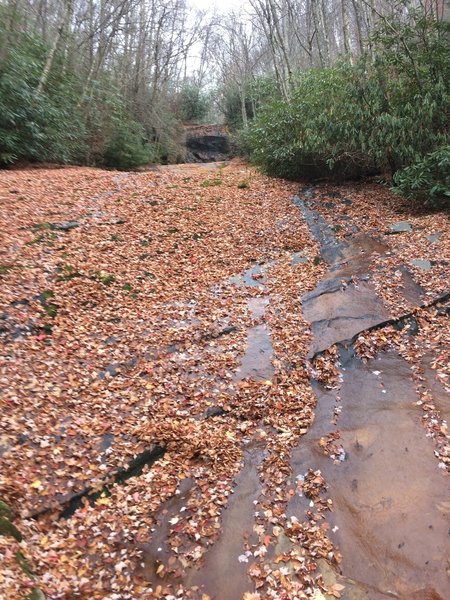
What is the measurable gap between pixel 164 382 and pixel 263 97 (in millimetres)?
18242

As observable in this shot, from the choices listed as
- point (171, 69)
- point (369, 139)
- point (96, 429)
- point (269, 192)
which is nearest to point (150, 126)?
point (171, 69)

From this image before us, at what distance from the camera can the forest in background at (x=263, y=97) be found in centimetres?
895

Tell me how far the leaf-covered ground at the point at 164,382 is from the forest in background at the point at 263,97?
1.60m

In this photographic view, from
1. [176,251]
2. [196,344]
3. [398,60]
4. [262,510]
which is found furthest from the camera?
[398,60]

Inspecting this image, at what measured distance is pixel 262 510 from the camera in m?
3.57

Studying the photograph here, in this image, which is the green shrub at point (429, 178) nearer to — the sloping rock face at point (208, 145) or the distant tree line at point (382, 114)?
the distant tree line at point (382, 114)

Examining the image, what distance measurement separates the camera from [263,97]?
19875mm

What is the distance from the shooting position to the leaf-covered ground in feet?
10.6

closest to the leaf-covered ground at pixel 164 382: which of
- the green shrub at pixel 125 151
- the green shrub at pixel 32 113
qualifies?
the green shrub at pixel 32 113

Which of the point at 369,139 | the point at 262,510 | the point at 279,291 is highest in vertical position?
the point at 369,139

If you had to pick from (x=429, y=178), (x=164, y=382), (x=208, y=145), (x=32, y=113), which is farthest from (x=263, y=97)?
(x=164, y=382)

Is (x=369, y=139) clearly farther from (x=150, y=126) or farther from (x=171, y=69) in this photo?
(x=171, y=69)

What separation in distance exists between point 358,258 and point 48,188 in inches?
291

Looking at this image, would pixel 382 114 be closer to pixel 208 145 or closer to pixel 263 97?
pixel 263 97
